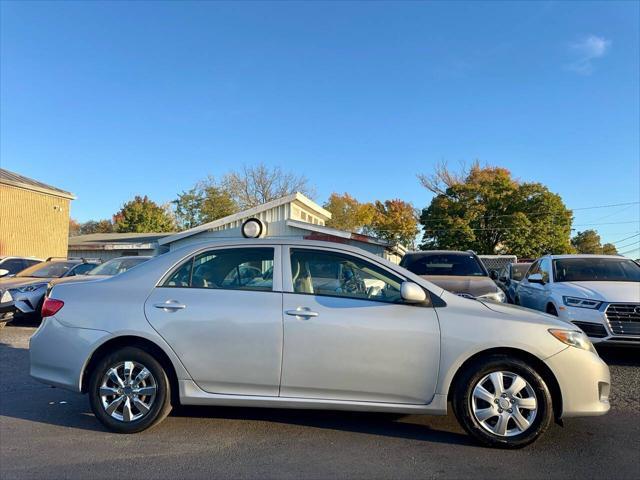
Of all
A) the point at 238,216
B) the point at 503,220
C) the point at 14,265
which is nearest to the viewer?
the point at 14,265

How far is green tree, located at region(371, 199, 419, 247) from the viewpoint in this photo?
51094 millimetres

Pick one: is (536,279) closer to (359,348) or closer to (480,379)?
(480,379)

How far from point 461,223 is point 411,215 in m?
15.5

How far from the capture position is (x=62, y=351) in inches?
165

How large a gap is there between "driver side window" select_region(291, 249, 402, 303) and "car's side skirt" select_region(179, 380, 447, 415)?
0.87 m

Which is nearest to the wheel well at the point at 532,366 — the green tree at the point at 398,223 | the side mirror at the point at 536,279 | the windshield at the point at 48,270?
the side mirror at the point at 536,279

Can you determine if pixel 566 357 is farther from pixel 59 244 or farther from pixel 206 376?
pixel 59 244

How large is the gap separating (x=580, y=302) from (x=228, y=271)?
5232mm

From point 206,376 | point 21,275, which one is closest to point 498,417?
point 206,376

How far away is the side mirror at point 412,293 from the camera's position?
3857mm

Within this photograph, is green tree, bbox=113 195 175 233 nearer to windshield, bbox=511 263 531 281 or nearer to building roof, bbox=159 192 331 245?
building roof, bbox=159 192 331 245

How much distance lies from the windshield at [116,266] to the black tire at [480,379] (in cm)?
791

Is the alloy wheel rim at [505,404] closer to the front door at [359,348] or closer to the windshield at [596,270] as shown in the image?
the front door at [359,348]

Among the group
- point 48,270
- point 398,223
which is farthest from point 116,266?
point 398,223
